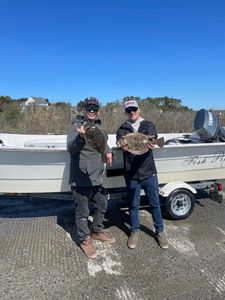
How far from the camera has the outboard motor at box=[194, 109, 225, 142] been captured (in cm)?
559

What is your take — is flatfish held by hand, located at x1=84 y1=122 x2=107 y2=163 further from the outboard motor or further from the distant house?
the distant house

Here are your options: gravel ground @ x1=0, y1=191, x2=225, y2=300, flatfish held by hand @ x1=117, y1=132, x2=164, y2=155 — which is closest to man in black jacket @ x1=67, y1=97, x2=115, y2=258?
flatfish held by hand @ x1=117, y1=132, x2=164, y2=155

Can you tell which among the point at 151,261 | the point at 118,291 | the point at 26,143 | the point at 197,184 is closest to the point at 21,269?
the point at 118,291

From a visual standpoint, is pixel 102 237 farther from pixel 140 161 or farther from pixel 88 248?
pixel 140 161

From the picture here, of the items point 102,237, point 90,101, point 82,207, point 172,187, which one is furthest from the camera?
point 172,187

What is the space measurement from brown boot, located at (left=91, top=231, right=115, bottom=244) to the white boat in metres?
0.80

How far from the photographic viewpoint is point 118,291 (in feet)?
11.2

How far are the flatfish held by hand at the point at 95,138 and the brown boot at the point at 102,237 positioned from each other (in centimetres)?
131

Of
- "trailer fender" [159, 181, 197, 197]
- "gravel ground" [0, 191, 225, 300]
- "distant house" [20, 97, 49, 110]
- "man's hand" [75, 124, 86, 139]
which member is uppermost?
"distant house" [20, 97, 49, 110]

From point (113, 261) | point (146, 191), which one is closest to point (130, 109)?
point (146, 191)

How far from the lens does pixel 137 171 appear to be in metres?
4.28

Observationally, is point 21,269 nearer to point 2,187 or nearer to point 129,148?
point 2,187

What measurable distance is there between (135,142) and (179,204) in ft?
6.00

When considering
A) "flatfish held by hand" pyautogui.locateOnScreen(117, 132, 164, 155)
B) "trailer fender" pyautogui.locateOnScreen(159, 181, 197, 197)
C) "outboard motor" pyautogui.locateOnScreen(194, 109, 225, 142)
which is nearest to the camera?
"flatfish held by hand" pyautogui.locateOnScreen(117, 132, 164, 155)
